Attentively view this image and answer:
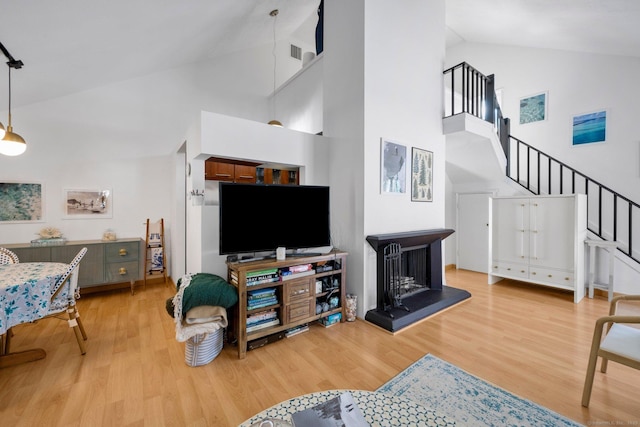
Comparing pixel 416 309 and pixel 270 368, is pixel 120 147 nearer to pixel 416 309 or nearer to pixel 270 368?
pixel 270 368

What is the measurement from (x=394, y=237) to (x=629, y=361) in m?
1.87

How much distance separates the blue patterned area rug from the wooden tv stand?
3.38ft

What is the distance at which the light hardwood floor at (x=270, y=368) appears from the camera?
168cm

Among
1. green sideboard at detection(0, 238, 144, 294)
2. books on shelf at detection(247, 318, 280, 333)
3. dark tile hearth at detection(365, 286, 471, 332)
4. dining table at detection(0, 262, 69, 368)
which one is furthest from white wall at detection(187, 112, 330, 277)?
dark tile hearth at detection(365, 286, 471, 332)

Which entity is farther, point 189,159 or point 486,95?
point 486,95

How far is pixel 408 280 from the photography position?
3.54 m

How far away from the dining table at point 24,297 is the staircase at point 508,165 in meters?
4.87

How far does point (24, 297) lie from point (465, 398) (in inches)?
131

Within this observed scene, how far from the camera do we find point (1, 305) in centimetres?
179

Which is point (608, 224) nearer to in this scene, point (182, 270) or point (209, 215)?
point (209, 215)

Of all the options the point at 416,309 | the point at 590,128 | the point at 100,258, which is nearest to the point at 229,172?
the point at 100,258

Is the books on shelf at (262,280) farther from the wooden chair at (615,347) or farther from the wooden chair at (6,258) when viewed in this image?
the wooden chair at (6,258)

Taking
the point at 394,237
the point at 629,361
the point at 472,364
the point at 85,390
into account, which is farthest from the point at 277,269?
A: the point at 629,361

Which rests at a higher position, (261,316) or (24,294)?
(24,294)
